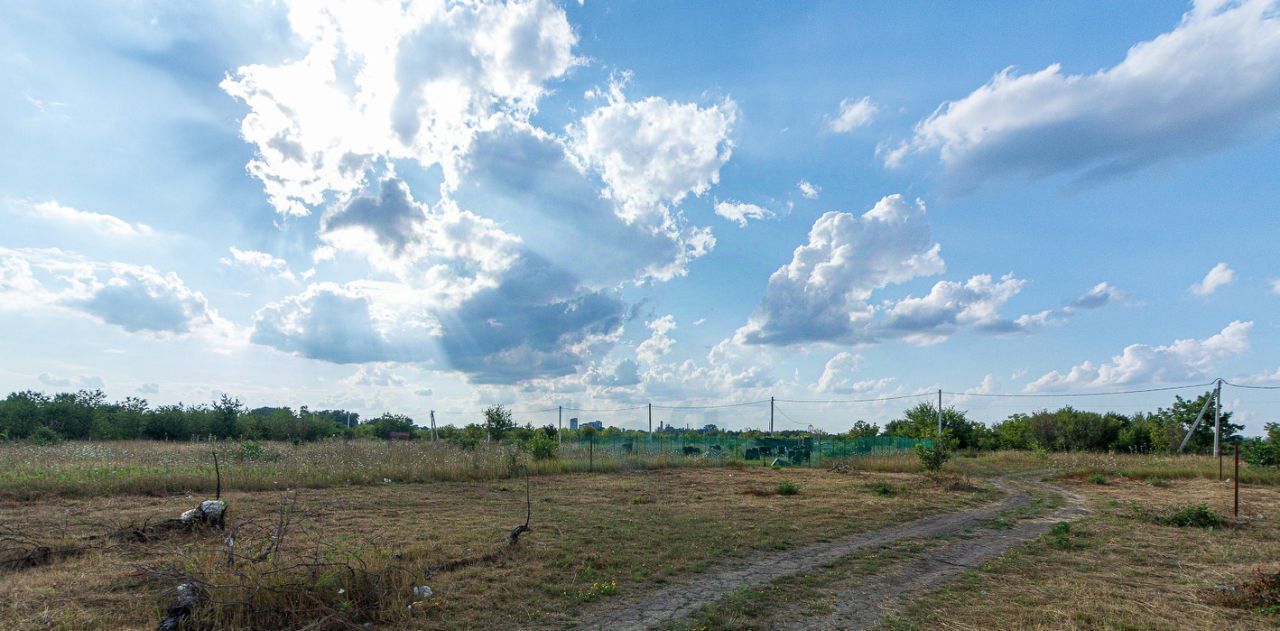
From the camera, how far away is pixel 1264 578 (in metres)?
6.69

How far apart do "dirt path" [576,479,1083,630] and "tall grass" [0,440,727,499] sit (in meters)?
9.22

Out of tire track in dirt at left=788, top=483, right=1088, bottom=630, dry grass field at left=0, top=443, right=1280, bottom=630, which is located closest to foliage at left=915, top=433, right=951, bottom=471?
dry grass field at left=0, top=443, right=1280, bottom=630

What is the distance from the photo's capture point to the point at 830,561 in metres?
8.55

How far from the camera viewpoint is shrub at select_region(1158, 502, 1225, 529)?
12062 millimetres

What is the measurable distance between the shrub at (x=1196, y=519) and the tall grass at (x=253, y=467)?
1436cm

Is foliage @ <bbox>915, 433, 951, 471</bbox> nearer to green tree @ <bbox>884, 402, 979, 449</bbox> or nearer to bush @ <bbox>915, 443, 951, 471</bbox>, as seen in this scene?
bush @ <bbox>915, 443, 951, 471</bbox>

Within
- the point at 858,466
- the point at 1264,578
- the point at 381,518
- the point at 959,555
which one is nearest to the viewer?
the point at 1264,578

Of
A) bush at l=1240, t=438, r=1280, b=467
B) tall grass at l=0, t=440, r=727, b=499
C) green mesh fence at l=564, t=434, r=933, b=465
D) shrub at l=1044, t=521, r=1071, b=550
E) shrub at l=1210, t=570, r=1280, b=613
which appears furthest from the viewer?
green mesh fence at l=564, t=434, r=933, b=465

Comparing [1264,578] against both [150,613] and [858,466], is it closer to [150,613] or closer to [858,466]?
[150,613]

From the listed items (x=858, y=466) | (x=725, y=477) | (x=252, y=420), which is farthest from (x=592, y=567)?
(x=252, y=420)

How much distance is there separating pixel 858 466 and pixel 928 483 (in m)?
8.81

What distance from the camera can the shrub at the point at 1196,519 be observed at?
1206 centimetres

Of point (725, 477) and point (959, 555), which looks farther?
point (725, 477)

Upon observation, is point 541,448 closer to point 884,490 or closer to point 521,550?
point 884,490
